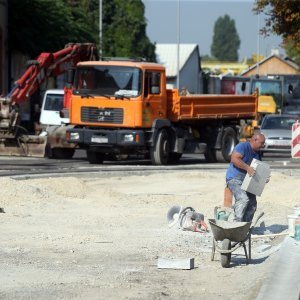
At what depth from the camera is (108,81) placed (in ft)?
96.3

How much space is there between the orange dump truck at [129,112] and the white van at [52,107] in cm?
688

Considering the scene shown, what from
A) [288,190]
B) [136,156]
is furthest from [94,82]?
[288,190]

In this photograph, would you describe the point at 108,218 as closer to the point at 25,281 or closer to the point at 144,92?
the point at 25,281

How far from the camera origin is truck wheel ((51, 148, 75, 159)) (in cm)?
3212

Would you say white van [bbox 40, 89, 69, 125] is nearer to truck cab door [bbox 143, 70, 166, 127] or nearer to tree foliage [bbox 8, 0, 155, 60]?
truck cab door [bbox 143, 70, 166, 127]

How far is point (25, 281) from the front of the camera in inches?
436

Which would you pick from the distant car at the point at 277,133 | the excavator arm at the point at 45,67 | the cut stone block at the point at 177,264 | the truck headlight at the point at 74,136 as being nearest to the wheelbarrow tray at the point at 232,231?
the cut stone block at the point at 177,264

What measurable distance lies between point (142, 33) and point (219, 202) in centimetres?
6326

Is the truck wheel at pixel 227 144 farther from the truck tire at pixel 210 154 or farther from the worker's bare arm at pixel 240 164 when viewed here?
the worker's bare arm at pixel 240 164

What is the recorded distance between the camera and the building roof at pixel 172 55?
105000mm

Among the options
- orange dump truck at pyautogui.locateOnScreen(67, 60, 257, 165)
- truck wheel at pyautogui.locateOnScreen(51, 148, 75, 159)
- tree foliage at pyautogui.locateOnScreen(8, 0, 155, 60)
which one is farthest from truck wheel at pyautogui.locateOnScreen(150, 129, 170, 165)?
tree foliage at pyautogui.locateOnScreen(8, 0, 155, 60)

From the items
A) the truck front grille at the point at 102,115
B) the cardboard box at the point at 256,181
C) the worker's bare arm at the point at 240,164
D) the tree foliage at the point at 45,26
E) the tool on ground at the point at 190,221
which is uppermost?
the tree foliage at the point at 45,26

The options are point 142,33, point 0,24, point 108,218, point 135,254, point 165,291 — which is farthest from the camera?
point 142,33

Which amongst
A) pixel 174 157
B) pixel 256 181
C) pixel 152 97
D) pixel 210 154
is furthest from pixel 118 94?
pixel 256 181
